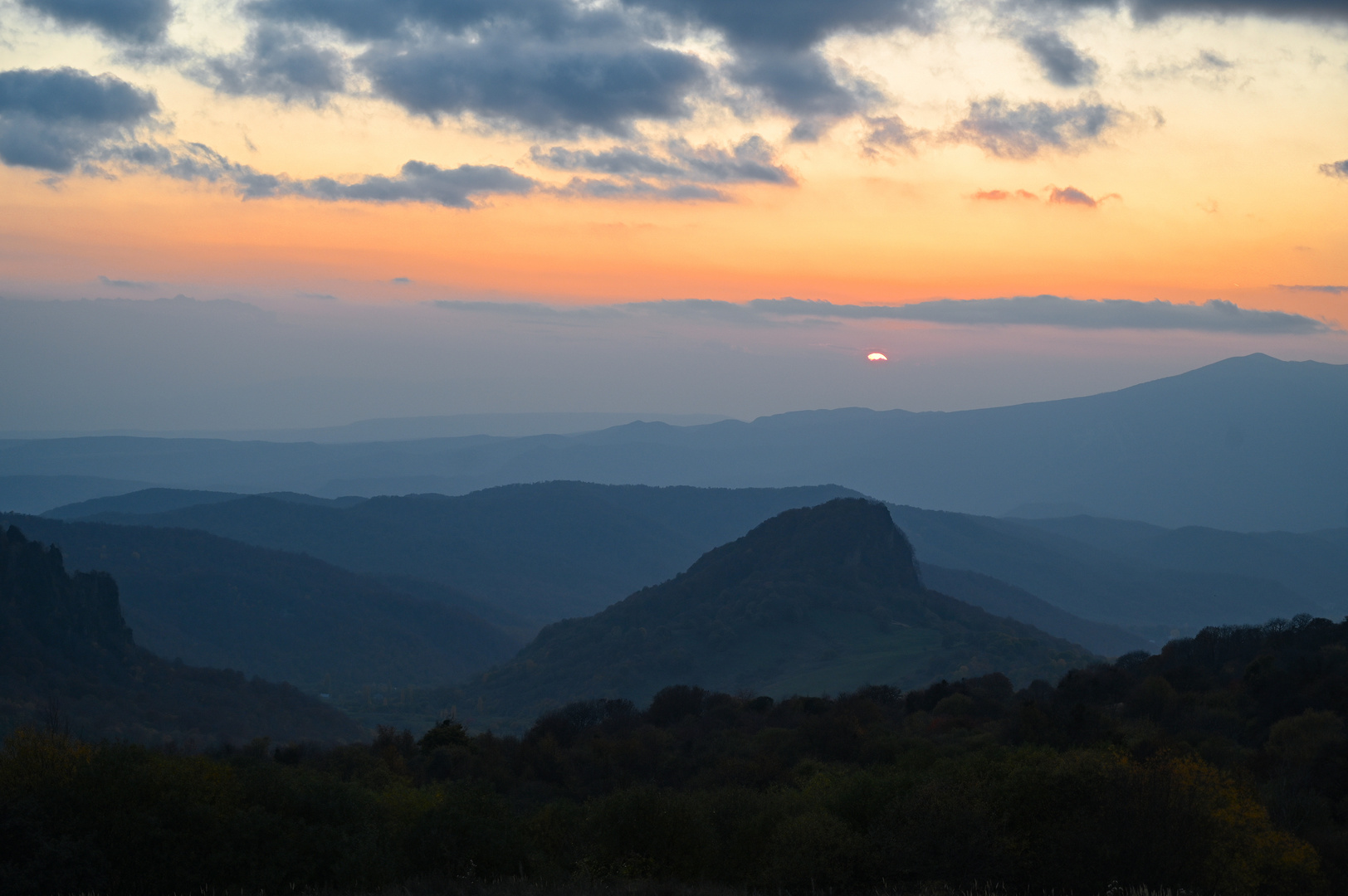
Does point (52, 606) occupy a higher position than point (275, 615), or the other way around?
point (52, 606)

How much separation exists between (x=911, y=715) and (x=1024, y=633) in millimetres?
66987

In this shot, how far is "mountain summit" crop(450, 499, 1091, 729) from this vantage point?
101625 millimetres

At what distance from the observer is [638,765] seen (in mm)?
50406

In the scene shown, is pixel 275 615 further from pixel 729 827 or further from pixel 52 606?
pixel 729 827

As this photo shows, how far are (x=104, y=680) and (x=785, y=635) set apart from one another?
6813 cm

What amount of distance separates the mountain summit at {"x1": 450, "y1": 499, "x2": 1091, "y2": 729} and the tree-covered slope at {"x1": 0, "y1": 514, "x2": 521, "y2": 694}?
31.1 m

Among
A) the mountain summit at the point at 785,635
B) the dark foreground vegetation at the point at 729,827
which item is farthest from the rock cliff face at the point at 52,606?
the dark foreground vegetation at the point at 729,827

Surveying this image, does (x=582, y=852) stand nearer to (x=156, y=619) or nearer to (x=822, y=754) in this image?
(x=822, y=754)

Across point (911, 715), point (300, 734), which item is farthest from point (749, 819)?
point (300, 734)

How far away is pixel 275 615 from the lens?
6329 inches

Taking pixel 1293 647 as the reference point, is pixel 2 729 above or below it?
below

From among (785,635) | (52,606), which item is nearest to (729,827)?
(785,635)

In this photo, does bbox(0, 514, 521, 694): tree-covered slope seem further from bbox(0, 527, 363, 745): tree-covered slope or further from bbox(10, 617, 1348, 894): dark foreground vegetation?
bbox(10, 617, 1348, 894): dark foreground vegetation

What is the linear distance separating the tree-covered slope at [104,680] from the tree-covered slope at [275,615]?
38535 millimetres
